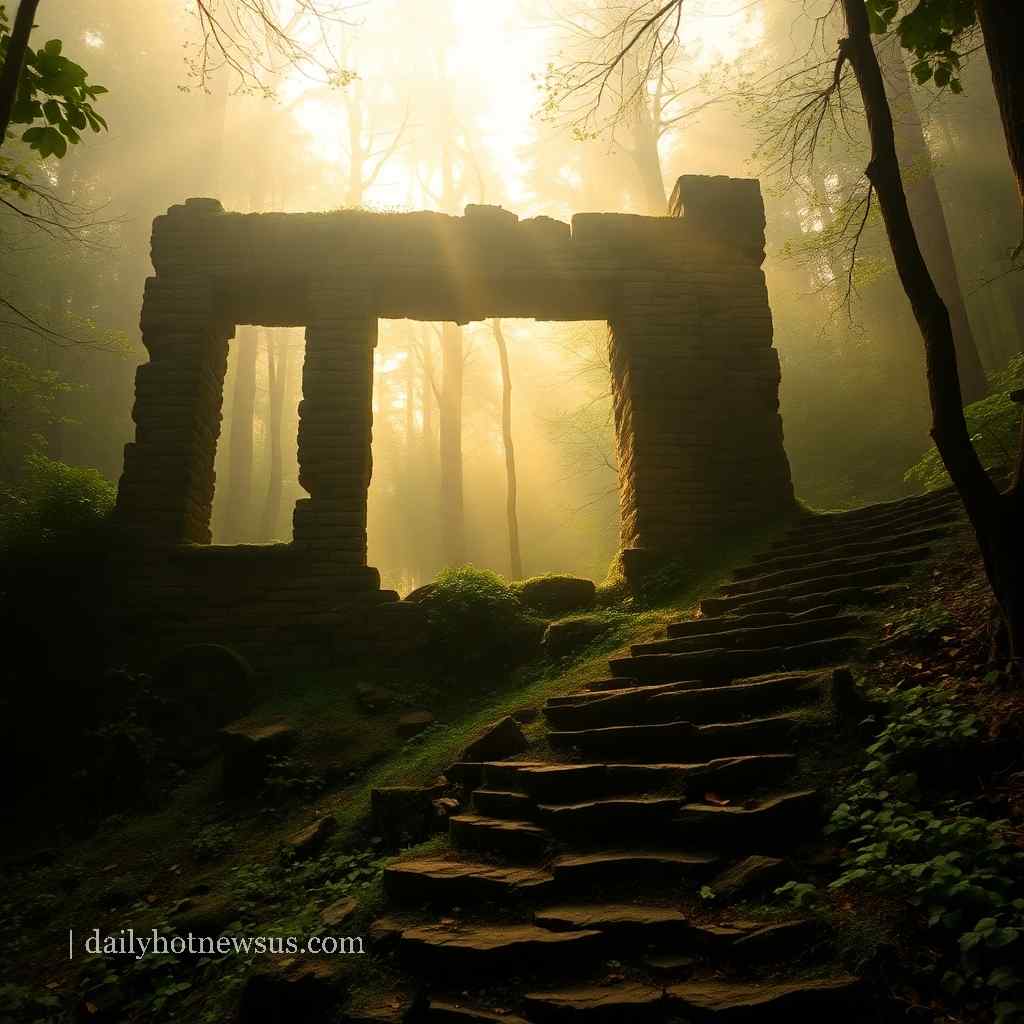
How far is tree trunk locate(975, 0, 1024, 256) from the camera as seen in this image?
339cm

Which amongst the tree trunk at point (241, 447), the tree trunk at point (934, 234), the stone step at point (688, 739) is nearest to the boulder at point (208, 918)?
the stone step at point (688, 739)

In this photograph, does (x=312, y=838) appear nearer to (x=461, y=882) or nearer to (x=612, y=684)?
(x=461, y=882)

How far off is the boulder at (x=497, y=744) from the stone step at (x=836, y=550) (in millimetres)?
3313

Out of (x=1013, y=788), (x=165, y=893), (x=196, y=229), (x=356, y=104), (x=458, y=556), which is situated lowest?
(x=165, y=893)

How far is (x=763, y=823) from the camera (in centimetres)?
301

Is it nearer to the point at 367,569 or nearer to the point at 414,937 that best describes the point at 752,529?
the point at 367,569

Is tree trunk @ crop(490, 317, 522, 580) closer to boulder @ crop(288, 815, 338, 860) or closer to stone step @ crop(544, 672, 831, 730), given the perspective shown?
stone step @ crop(544, 672, 831, 730)

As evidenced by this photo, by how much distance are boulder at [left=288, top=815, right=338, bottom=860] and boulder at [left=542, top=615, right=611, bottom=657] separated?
291cm

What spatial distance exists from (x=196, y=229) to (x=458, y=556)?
12494mm

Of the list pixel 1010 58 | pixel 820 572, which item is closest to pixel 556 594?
pixel 820 572

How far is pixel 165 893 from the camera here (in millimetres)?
4254

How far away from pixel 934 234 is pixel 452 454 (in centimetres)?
1352

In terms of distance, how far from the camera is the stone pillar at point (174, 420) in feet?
25.0

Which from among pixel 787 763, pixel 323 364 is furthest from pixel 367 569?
pixel 787 763
